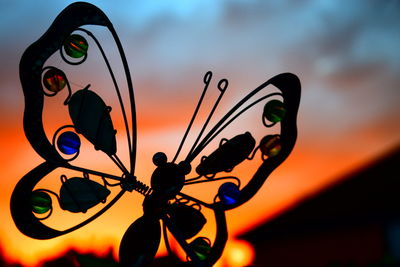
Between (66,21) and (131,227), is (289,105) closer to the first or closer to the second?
(131,227)

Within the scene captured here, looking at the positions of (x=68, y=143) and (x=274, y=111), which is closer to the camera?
(x=68, y=143)

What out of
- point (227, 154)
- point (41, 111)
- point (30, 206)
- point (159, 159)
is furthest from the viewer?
point (227, 154)

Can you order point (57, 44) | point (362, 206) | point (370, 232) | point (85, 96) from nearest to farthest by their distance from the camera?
point (57, 44), point (85, 96), point (362, 206), point (370, 232)

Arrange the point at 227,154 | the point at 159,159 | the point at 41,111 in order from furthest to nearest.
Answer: the point at 227,154 → the point at 159,159 → the point at 41,111

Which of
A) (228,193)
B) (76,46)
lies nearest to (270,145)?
(228,193)

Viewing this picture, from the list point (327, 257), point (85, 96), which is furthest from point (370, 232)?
point (85, 96)

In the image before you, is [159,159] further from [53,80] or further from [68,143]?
[53,80]

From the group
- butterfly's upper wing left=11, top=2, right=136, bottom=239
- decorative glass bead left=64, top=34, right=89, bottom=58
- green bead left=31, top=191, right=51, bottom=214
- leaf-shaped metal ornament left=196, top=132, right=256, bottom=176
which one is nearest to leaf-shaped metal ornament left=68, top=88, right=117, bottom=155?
butterfly's upper wing left=11, top=2, right=136, bottom=239
